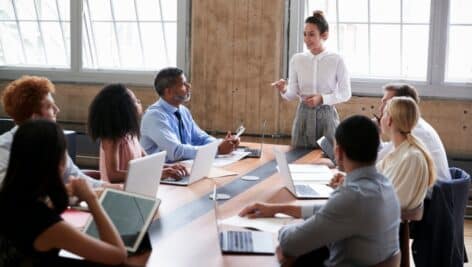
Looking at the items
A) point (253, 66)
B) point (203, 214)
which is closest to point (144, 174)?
point (203, 214)

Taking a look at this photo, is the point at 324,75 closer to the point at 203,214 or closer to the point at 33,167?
the point at 203,214

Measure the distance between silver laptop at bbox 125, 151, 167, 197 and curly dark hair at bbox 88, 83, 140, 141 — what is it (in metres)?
0.51

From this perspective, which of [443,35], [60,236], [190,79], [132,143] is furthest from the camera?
[190,79]

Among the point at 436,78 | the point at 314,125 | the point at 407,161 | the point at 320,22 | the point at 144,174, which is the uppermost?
the point at 320,22

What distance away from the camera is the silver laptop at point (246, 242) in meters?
2.21

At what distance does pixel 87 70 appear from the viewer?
6.35 meters

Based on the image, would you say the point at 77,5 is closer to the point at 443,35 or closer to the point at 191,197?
the point at 443,35

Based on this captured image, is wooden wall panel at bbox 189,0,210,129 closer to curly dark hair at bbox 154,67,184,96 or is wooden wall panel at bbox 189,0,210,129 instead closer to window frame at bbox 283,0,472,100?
window frame at bbox 283,0,472,100

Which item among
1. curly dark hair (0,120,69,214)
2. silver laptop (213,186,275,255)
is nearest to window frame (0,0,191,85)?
silver laptop (213,186,275,255)

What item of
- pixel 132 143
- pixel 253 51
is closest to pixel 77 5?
pixel 253 51

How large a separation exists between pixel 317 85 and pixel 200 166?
178 centimetres

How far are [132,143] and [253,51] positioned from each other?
2.59 m

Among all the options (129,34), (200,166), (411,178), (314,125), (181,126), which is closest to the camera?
(411,178)

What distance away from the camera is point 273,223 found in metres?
2.54
